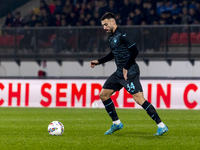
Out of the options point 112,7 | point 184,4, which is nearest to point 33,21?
point 112,7

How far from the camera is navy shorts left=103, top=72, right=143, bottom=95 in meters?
8.81

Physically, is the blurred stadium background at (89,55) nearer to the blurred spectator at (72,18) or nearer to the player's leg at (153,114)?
the blurred spectator at (72,18)

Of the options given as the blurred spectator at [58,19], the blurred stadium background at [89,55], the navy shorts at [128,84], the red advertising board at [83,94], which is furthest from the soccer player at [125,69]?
the blurred spectator at [58,19]

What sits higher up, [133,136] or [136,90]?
[136,90]

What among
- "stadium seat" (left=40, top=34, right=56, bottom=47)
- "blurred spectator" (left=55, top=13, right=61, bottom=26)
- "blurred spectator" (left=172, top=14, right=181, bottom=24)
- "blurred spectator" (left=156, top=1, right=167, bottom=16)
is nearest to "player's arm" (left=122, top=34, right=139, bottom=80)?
"stadium seat" (left=40, top=34, right=56, bottom=47)

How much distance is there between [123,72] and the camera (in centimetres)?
889

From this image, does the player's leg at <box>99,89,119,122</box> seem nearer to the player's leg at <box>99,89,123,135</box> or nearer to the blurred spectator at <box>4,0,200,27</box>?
the player's leg at <box>99,89,123,135</box>

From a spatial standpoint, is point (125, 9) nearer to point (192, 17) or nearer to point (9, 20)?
point (192, 17)

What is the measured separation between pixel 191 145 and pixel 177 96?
426 inches

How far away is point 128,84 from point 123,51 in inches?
24.3

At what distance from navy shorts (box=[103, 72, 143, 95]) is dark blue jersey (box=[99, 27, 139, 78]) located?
95 mm

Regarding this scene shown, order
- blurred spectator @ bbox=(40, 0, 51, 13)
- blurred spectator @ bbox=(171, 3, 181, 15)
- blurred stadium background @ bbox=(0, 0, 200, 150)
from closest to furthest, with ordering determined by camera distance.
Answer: blurred stadium background @ bbox=(0, 0, 200, 150) → blurred spectator @ bbox=(171, 3, 181, 15) → blurred spectator @ bbox=(40, 0, 51, 13)

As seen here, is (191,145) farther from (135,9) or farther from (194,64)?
(135,9)

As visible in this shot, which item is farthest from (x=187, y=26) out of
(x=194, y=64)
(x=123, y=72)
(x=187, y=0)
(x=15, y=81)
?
(x=123, y=72)
